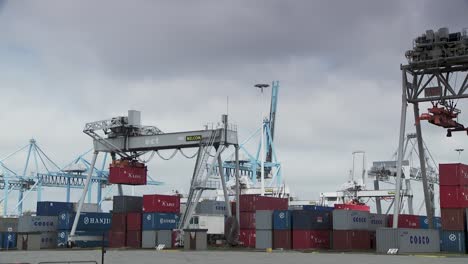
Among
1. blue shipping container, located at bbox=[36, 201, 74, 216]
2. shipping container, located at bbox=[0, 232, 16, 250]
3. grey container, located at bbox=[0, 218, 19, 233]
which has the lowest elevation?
shipping container, located at bbox=[0, 232, 16, 250]

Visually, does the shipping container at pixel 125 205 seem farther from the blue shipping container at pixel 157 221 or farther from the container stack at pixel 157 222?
the blue shipping container at pixel 157 221

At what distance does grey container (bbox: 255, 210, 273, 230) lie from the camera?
5784 cm

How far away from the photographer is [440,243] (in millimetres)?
48750

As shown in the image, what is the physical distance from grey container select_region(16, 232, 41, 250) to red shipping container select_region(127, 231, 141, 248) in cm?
1135

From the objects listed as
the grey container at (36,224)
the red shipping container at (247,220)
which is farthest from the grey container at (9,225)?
the red shipping container at (247,220)

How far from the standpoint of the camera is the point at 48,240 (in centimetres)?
7100

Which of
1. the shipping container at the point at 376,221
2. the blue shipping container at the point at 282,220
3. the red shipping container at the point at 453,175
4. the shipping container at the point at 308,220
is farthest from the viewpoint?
the shipping container at the point at 376,221

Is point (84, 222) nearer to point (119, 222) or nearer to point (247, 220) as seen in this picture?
point (119, 222)

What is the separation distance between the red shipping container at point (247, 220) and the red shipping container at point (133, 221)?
1101cm

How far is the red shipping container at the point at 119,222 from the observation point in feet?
215

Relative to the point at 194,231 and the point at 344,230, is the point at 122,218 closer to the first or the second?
the point at 194,231

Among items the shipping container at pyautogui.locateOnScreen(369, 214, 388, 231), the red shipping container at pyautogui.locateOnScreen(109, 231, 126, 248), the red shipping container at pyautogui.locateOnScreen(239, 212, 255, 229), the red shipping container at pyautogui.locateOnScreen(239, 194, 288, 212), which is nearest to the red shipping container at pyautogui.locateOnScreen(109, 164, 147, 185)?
the red shipping container at pyautogui.locateOnScreen(109, 231, 126, 248)

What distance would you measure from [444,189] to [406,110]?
7178 millimetres

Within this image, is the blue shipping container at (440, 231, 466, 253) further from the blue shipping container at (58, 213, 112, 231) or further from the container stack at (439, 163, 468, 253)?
the blue shipping container at (58, 213, 112, 231)
